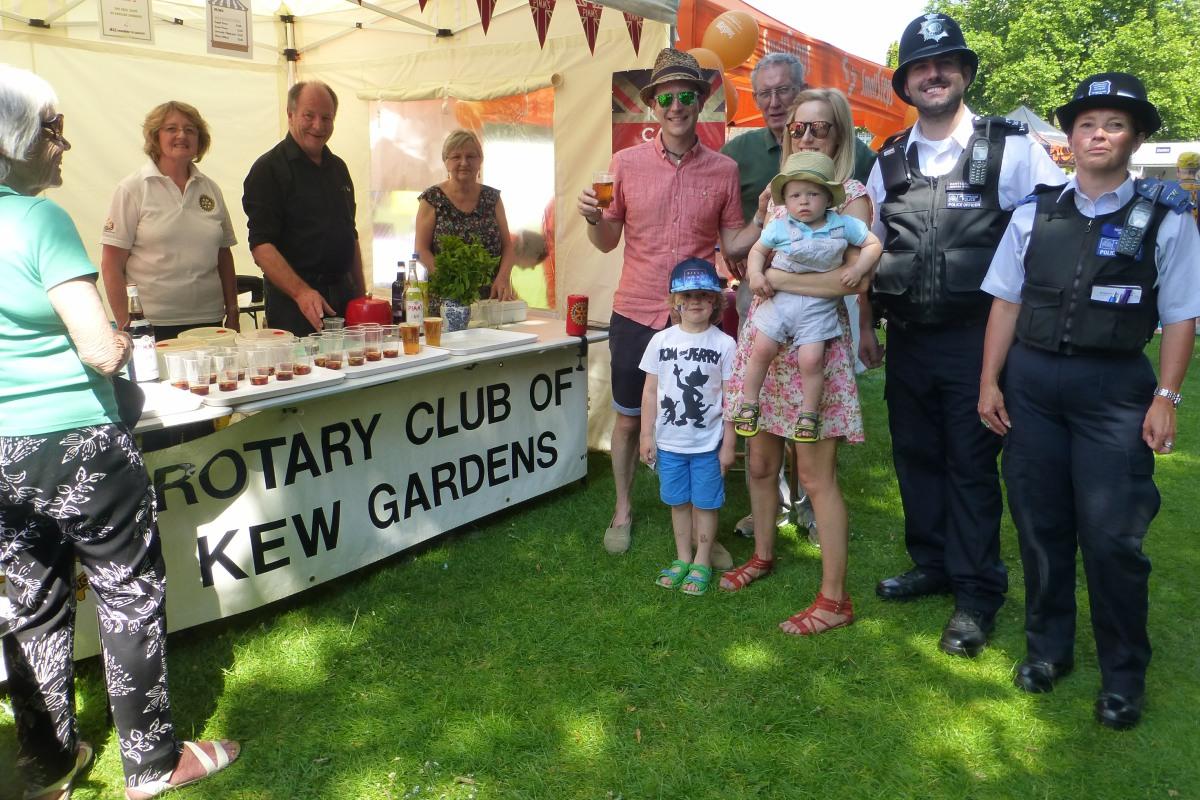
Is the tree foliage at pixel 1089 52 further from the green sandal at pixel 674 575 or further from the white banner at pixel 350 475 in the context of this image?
the green sandal at pixel 674 575

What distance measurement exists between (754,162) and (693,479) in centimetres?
152

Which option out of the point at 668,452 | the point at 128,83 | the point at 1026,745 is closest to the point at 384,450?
the point at 668,452

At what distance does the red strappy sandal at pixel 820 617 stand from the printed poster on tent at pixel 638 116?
8.08ft

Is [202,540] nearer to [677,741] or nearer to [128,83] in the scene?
[677,741]

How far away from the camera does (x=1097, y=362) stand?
7.61ft

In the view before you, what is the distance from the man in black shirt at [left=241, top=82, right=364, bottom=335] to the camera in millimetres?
3869

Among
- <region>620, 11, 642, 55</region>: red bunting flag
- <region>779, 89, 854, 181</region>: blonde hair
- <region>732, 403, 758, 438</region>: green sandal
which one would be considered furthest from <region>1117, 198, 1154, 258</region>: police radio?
<region>620, 11, 642, 55</region>: red bunting flag

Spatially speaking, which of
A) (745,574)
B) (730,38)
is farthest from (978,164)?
(730,38)

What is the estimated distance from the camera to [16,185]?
5.86ft

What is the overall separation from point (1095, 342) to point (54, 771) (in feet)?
9.80

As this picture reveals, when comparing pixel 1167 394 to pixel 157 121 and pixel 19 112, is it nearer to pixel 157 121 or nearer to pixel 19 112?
pixel 19 112

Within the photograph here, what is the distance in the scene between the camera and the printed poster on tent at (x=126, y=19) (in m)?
4.66

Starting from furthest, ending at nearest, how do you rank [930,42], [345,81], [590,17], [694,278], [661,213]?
[345,81] < [590,17] < [661,213] < [694,278] < [930,42]

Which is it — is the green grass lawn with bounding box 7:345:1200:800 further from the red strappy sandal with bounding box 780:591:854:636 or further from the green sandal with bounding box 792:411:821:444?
the green sandal with bounding box 792:411:821:444
